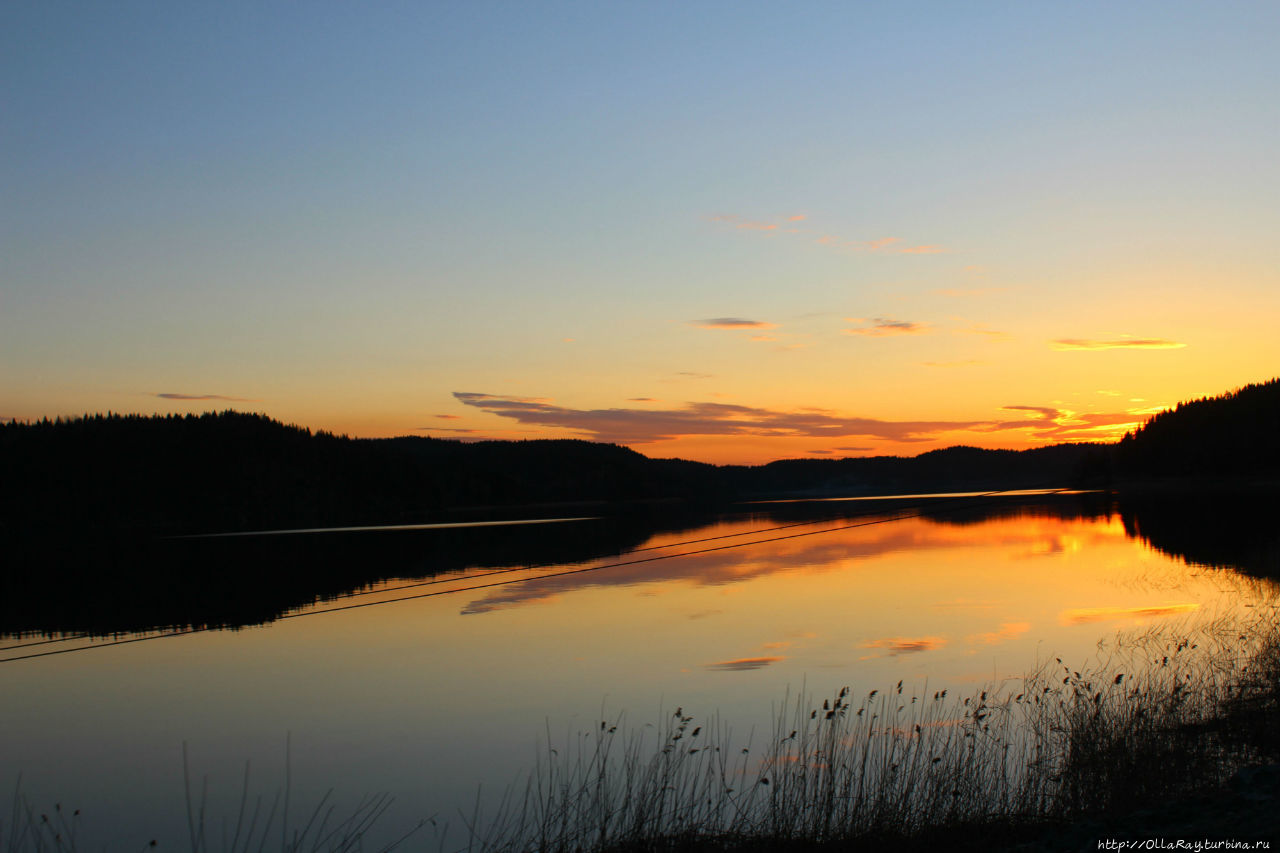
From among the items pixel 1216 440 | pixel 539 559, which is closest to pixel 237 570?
pixel 539 559

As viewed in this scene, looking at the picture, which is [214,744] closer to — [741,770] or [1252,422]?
[741,770]

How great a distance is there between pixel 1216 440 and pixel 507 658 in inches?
4533

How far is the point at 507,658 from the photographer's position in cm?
1869

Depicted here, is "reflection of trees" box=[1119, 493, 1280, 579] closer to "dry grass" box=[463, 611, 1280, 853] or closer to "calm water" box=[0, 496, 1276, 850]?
"calm water" box=[0, 496, 1276, 850]

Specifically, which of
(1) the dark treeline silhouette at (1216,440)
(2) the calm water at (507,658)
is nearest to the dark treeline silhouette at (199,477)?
(1) the dark treeline silhouette at (1216,440)

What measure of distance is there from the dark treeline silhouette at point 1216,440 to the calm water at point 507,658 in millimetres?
80877

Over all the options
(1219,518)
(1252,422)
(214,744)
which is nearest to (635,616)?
(214,744)

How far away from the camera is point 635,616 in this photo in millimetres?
23609

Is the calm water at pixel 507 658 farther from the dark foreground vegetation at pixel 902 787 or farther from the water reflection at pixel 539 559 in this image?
the dark foreground vegetation at pixel 902 787

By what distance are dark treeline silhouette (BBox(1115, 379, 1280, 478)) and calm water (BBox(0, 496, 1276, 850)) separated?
265 ft

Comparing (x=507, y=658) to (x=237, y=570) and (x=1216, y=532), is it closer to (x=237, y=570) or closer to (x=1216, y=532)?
(x=237, y=570)

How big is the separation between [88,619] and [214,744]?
62.7ft

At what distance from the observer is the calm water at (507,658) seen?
1221 cm

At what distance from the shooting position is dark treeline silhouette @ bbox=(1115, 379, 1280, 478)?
10462cm
